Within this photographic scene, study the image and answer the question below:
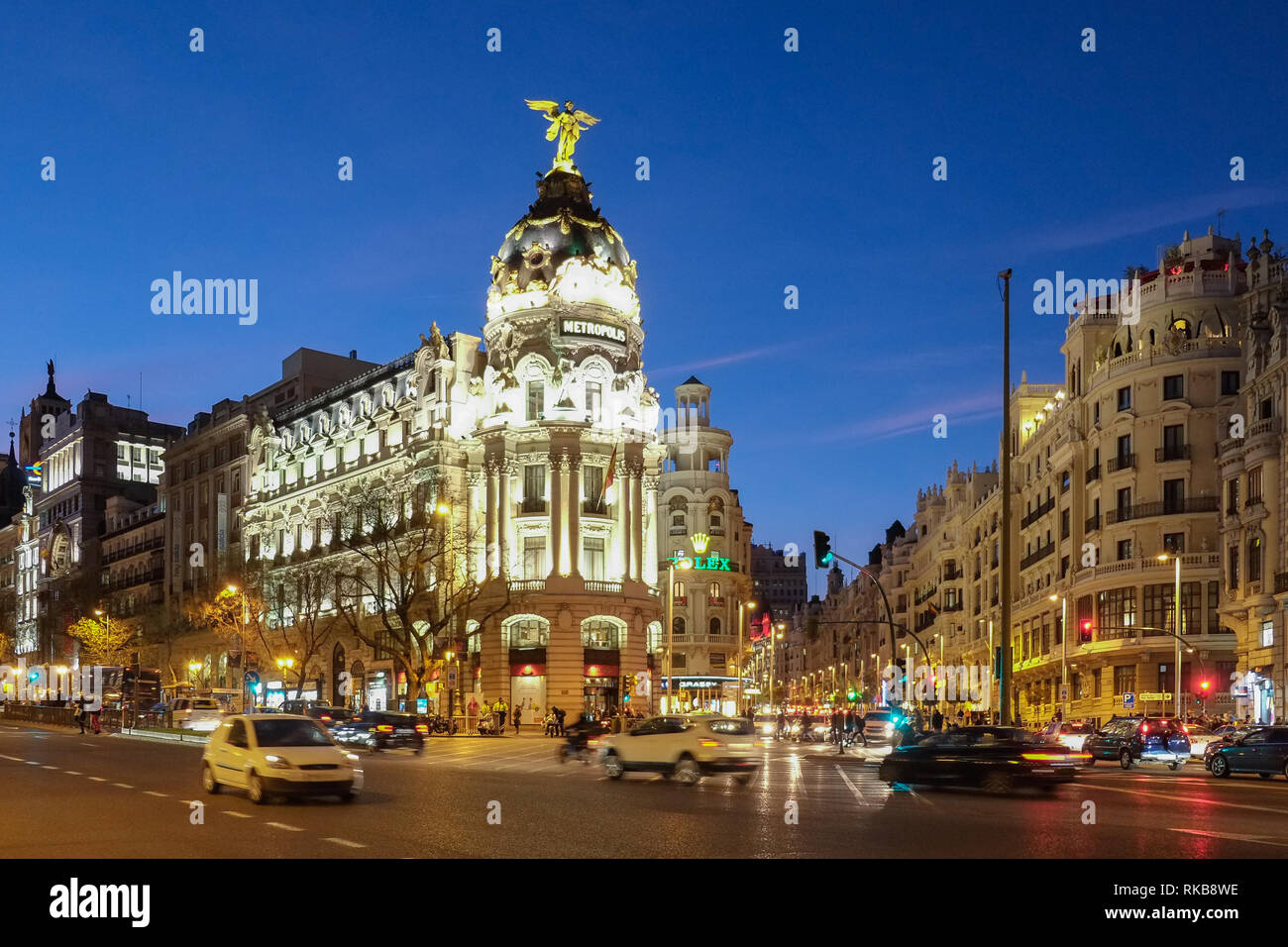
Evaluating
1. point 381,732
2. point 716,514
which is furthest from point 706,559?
point 381,732

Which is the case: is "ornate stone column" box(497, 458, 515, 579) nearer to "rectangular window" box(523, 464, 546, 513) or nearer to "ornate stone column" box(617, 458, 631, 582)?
"rectangular window" box(523, 464, 546, 513)

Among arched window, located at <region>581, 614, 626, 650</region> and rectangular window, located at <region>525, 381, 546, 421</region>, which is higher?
rectangular window, located at <region>525, 381, 546, 421</region>

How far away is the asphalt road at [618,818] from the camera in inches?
611

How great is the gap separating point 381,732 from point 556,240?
40.8m

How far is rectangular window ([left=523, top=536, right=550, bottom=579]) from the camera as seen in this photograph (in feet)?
256

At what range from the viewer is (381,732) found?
149 feet

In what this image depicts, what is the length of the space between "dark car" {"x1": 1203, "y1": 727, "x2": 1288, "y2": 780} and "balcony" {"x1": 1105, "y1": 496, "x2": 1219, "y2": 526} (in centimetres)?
3248

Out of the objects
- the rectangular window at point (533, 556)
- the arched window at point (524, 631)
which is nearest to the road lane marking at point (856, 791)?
the arched window at point (524, 631)

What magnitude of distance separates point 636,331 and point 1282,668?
4159 centimetres

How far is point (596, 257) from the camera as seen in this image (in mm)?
79875

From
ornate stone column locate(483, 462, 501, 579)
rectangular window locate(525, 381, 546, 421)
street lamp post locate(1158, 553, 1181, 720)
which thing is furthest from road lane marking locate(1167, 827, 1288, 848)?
rectangular window locate(525, 381, 546, 421)

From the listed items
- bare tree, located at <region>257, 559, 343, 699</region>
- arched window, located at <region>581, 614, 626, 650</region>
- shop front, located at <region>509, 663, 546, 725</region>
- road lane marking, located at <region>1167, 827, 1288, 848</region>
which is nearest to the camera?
road lane marking, located at <region>1167, 827, 1288, 848</region>
